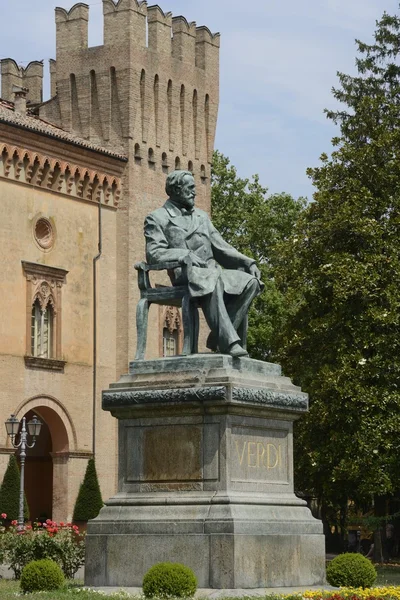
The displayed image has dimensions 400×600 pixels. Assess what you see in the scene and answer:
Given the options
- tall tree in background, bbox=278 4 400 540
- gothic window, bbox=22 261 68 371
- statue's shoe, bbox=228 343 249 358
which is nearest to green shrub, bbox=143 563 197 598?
statue's shoe, bbox=228 343 249 358

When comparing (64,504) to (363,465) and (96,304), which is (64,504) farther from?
(363,465)

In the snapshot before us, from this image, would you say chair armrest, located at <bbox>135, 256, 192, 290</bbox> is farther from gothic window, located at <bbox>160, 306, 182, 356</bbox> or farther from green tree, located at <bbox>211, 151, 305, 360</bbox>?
green tree, located at <bbox>211, 151, 305, 360</bbox>

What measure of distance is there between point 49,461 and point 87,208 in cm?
821

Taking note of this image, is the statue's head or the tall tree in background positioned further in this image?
the tall tree in background

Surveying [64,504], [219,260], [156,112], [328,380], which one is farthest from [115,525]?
[156,112]

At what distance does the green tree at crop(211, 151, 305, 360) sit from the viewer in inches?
2232

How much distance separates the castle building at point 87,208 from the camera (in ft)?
142

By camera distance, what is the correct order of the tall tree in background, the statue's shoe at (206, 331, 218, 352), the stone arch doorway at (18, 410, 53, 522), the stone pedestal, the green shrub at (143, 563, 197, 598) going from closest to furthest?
the green shrub at (143, 563, 197, 598) < the stone pedestal < the statue's shoe at (206, 331, 218, 352) < the tall tree in background < the stone arch doorway at (18, 410, 53, 522)

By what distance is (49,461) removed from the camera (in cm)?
4688

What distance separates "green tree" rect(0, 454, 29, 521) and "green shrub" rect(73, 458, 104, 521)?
260 cm

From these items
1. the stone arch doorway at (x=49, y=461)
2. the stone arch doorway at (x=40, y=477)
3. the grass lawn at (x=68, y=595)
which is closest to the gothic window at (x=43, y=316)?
the stone arch doorway at (x=49, y=461)

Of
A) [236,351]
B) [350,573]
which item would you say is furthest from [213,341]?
Answer: [350,573]

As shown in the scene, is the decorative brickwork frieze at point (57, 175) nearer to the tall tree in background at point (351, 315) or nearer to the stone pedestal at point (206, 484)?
the tall tree in background at point (351, 315)

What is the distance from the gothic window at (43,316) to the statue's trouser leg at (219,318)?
89.4 ft
